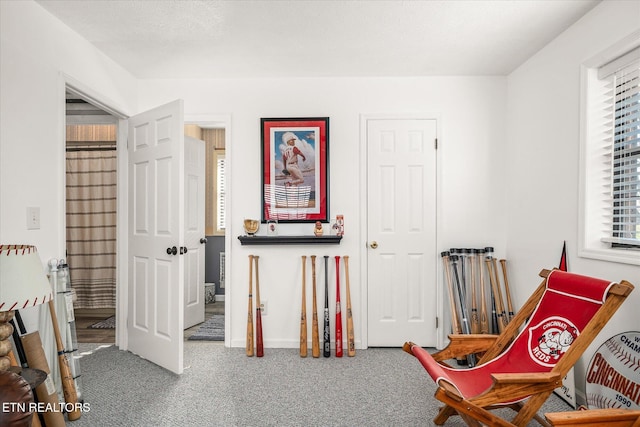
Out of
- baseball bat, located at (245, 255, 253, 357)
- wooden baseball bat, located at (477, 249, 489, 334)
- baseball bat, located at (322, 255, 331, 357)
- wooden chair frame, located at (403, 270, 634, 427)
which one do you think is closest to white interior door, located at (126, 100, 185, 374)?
baseball bat, located at (245, 255, 253, 357)

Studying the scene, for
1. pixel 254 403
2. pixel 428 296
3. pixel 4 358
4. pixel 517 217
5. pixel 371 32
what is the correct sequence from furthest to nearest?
1. pixel 428 296
2. pixel 517 217
3. pixel 371 32
4. pixel 254 403
5. pixel 4 358

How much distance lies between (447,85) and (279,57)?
1549 mm

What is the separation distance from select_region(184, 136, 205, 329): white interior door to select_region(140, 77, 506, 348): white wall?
87cm

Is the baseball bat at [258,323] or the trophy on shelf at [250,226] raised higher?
the trophy on shelf at [250,226]

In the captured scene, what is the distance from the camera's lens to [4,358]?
5.48 feet

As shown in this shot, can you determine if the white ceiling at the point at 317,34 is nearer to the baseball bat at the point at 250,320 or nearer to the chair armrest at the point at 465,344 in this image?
the baseball bat at the point at 250,320

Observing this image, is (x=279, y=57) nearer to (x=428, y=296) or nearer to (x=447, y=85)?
(x=447, y=85)

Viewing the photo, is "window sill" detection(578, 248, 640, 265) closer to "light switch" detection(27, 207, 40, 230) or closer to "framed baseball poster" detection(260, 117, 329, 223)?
"framed baseball poster" detection(260, 117, 329, 223)

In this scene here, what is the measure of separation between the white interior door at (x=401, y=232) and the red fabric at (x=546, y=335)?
125cm

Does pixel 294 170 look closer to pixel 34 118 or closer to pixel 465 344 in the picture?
pixel 34 118

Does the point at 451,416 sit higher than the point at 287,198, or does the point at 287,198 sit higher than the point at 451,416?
the point at 287,198

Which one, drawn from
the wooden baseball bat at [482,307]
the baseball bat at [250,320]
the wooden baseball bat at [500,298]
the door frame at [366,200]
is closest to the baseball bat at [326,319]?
the door frame at [366,200]

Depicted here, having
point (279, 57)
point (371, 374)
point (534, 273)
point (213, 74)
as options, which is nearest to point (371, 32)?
point (279, 57)

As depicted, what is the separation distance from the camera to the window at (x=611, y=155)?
7.06ft
